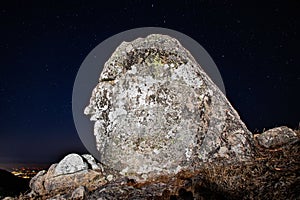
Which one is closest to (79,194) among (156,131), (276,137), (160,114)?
(156,131)

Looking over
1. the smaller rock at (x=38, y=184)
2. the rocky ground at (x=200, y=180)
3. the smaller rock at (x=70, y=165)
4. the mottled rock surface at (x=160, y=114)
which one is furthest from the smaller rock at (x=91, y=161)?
the smaller rock at (x=38, y=184)

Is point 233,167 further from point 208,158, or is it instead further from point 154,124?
point 154,124

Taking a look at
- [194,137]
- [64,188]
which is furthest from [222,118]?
[64,188]

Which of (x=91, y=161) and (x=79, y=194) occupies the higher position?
(x=91, y=161)

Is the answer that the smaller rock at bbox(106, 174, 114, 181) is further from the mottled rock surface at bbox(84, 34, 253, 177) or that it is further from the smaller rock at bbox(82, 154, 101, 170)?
the smaller rock at bbox(82, 154, 101, 170)

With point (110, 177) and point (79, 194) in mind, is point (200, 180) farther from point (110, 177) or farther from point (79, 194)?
point (110, 177)

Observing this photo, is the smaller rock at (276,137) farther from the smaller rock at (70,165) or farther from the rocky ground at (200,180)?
the smaller rock at (70,165)
